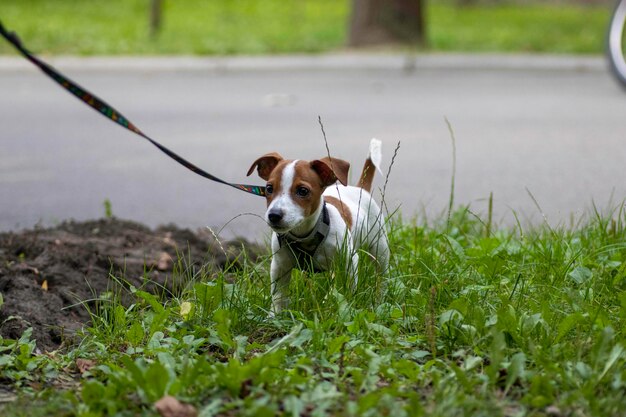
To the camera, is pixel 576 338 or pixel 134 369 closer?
pixel 134 369

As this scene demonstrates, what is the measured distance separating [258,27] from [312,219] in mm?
14876

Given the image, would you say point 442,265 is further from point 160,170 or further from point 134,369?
point 160,170

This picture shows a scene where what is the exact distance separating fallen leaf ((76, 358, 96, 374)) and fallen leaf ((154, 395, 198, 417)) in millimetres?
631

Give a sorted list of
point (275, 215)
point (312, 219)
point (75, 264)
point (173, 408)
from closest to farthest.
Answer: point (173, 408), point (275, 215), point (312, 219), point (75, 264)

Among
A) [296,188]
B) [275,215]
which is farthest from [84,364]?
[296,188]

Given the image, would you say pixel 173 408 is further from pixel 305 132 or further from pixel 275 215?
pixel 305 132

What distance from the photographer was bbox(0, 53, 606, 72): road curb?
13.3 meters

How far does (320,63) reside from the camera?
1348 centimetres

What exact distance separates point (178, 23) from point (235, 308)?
1562cm

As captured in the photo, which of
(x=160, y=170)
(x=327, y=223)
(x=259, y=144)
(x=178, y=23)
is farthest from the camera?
(x=178, y=23)

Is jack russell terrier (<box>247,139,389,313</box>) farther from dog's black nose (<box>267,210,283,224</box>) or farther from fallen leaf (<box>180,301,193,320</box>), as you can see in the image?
fallen leaf (<box>180,301,193,320</box>)

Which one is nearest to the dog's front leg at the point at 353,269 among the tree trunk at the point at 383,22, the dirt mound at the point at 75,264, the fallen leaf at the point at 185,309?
the dirt mound at the point at 75,264

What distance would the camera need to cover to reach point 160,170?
26.4 feet

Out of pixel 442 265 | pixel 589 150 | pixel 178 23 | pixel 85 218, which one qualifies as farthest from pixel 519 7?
pixel 442 265
